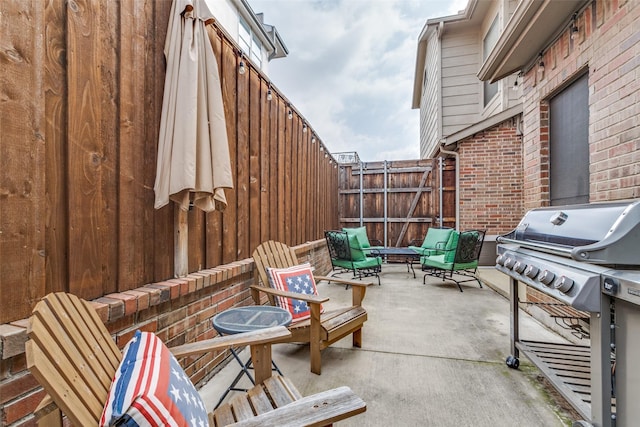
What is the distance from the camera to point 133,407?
71 centimetres

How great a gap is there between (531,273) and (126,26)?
8.85ft

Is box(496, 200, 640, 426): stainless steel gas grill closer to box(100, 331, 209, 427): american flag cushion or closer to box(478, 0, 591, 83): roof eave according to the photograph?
box(100, 331, 209, 427): american flag cushion

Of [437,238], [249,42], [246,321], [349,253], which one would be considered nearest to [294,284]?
[246,321]

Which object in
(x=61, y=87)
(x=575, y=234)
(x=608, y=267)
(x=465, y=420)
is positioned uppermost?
(x=61, y=87)

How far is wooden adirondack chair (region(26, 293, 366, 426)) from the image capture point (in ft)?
2.42

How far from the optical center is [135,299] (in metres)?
1.53

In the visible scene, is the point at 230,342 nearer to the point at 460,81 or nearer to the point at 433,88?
the point at 460,81

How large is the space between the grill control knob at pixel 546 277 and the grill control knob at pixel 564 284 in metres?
0.07

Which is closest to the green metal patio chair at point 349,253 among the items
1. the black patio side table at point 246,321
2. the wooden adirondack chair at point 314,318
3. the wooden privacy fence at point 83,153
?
the wooden adirondack chair at point 314,318

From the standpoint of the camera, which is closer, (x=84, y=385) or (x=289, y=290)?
(x=84, y=385)

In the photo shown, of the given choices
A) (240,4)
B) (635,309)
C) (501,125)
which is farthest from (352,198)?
(635,309)

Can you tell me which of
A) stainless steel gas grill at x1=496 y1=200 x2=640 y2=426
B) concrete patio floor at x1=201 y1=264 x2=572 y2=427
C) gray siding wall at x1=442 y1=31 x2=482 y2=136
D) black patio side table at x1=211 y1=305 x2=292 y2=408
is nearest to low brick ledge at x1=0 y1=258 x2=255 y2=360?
black patio side table at x1=211 y1=305 x2=292 y2=408

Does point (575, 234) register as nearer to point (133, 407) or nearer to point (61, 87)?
point (133, 407)

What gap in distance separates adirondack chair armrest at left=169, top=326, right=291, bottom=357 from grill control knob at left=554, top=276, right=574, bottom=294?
4.44 feet
